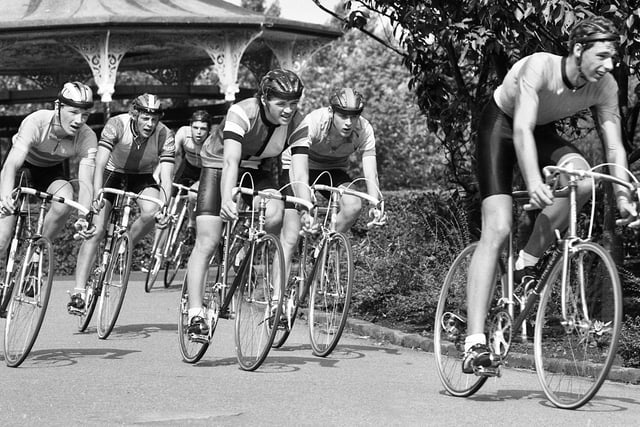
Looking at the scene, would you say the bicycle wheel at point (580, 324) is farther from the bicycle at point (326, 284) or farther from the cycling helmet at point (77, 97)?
the cycling helmet at point (77, 97)

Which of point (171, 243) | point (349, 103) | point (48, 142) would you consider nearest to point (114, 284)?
point (48, 142)

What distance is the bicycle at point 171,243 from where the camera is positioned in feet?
50.9

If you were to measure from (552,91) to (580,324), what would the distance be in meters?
1.20

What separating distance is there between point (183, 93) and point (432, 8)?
15850 millimetres

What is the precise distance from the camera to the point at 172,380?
27.8 feet

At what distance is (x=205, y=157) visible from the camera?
9641 millimetres

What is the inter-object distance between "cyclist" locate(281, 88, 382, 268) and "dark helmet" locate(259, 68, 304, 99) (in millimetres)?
794

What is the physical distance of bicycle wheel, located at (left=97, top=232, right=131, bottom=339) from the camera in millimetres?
10859

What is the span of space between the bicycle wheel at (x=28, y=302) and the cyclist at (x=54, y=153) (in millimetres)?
402

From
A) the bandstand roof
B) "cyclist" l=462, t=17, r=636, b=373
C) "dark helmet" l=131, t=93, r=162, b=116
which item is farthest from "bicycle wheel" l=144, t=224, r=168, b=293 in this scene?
the bandstand roof

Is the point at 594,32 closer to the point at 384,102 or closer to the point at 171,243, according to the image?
the point at 171,243

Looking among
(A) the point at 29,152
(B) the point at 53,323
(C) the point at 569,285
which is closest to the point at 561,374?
(C) the point at 569,285

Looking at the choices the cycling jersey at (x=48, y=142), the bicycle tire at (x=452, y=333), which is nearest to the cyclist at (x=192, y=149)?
the cycling jersey at (x=48, y=142)

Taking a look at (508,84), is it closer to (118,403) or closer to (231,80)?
(118,403)
